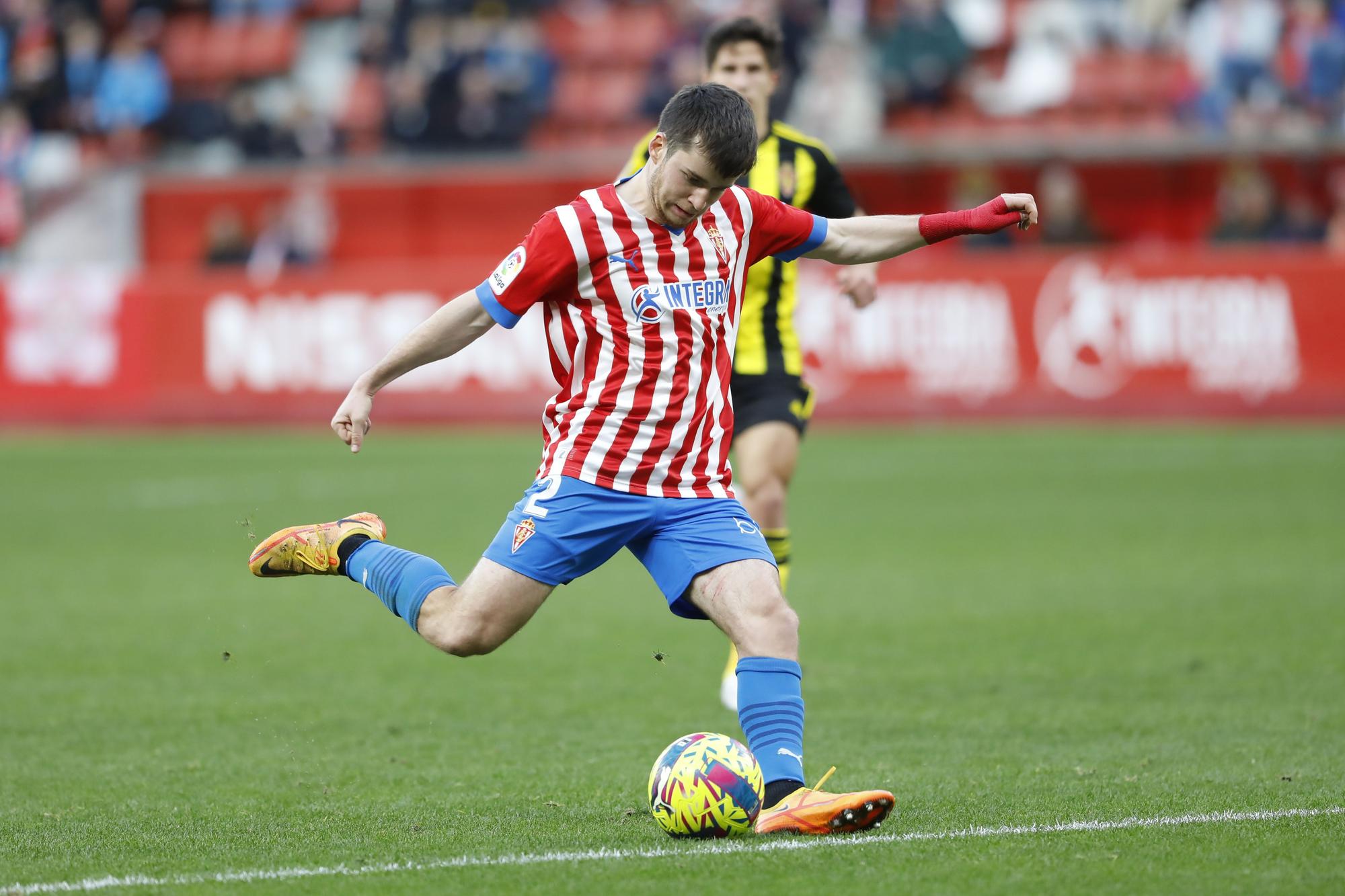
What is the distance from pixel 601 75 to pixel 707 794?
2018cm

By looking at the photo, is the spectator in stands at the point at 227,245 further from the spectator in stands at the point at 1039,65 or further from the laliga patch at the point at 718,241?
the laliga patch at the point at 718,241

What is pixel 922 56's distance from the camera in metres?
21.7

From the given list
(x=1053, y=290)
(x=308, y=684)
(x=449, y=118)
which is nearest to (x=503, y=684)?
(x=308, y=684)

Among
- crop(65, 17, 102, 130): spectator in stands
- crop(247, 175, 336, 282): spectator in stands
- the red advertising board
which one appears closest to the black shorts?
the red advertising board

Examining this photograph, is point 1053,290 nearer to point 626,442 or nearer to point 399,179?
point 399,179

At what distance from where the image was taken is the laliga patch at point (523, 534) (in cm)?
528

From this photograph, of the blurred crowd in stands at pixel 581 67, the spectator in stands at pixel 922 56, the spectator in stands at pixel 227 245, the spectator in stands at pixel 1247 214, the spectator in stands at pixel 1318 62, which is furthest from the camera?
the spectator in stands at pixel 227 245

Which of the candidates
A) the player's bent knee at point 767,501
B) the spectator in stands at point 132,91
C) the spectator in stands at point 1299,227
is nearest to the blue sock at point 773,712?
the player's bent knee at point 767,501

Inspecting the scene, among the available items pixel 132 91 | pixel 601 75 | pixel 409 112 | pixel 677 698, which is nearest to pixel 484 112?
pixel 409 112

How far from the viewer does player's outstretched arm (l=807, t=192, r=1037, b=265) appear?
5480 mm

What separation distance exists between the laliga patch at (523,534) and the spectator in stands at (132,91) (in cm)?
2071

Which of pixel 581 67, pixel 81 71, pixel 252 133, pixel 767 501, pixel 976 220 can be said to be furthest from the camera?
pixel 81 71

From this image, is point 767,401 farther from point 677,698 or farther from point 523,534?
point 523,534

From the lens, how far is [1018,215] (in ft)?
17.9
